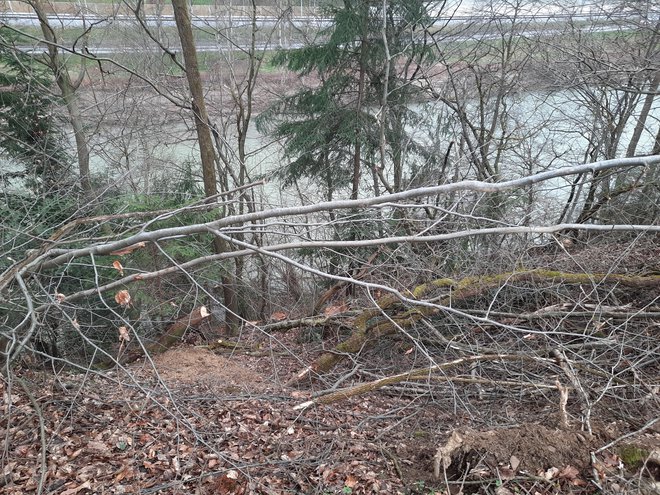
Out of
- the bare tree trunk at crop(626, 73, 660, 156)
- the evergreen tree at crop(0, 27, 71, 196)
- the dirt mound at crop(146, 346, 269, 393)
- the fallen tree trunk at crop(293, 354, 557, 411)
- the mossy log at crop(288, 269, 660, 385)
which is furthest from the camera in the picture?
the bare tree trunk at crop(626, 73, 660, 156)

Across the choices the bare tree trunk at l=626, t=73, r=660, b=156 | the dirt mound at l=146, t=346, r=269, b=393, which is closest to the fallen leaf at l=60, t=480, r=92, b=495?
the dirt mound at l=146, t=346, r=269, b=393

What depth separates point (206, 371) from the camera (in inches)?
258

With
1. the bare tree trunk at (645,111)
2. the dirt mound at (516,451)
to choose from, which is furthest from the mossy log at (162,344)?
the bare tree trunk at (645,111)

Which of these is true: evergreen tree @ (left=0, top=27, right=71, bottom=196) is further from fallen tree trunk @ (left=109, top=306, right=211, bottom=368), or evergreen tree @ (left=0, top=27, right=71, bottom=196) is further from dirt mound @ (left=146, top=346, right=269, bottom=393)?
dirt mound @ (left=146, top=346, right=269, bottom=393)

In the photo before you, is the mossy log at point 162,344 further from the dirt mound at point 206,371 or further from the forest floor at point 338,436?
the forest floor at point 338,436

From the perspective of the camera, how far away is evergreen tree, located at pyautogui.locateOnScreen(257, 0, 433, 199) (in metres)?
9.97

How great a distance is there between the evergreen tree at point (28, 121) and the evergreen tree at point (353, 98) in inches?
177

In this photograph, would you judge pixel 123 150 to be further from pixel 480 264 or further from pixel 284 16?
pixel 480 264

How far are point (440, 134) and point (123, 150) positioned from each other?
812cm

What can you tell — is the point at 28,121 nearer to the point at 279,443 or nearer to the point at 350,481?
the point at 279,443

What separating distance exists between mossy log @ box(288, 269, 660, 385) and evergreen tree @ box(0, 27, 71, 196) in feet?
20.4

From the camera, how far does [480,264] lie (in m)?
6.94

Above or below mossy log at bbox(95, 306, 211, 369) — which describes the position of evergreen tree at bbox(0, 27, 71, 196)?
above

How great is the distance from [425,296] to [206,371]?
10.4 ft
